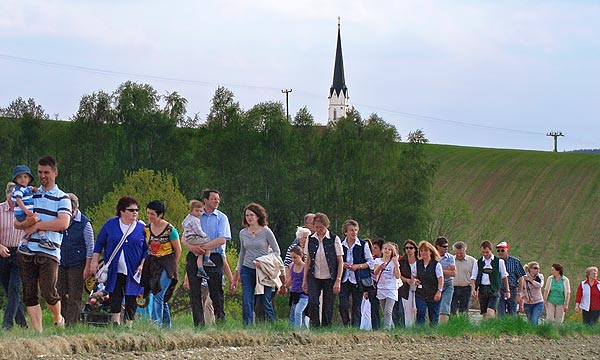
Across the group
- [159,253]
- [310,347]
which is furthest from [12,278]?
[310,347]

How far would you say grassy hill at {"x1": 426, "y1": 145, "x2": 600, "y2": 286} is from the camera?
7238 centimetres

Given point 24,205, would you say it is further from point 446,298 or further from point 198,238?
point 446,298

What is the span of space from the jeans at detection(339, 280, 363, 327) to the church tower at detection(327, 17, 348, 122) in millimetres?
132247

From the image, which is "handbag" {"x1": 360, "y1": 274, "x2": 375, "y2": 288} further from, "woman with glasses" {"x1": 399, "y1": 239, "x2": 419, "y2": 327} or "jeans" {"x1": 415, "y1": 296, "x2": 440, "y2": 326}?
"jeans" {"x1": 415, "y1": 296, "x2": 440, "y2": 326}

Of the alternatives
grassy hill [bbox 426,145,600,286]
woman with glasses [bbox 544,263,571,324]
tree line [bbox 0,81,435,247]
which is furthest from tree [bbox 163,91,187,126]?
woman with glasses [bbox 544,263,571,324]

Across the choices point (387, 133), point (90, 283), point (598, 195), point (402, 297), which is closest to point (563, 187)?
point (598, 195)

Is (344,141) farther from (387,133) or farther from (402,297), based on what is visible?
(402,297)

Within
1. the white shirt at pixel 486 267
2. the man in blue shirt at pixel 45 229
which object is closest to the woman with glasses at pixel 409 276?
the white shirt at pixel 486 267

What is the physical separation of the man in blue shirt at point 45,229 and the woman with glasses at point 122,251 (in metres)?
1.36

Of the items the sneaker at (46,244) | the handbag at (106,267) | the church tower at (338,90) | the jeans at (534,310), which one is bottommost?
the jeans at (534,310)

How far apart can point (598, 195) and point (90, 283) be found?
75.2m

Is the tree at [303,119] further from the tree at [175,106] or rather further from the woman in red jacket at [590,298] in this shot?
the woman in red jacket at [590,298]

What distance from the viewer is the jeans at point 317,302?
1519 centimetres

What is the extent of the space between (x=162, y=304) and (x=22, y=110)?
214 ft
